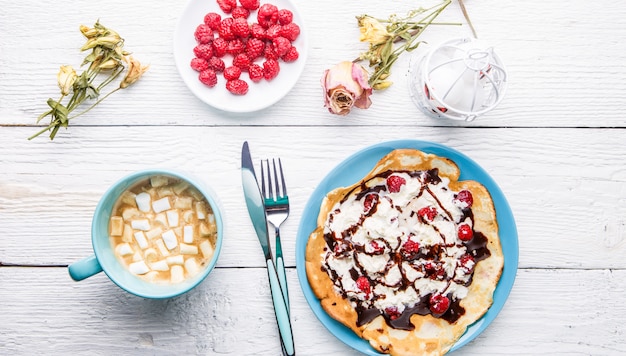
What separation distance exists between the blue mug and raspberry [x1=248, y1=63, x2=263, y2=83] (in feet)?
1.00

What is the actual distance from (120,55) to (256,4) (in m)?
0.36

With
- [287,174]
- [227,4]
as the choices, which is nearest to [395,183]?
[287,174]

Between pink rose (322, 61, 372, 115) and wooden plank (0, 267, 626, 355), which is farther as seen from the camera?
wooden plank (0, 267, 626, 355)

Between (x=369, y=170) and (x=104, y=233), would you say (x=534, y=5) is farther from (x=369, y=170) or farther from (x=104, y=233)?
(x=104, y=233)

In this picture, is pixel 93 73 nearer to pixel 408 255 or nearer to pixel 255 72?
pixel 255 72

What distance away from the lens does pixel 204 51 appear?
1394 mm

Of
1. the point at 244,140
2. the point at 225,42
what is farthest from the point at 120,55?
the point at 244,140

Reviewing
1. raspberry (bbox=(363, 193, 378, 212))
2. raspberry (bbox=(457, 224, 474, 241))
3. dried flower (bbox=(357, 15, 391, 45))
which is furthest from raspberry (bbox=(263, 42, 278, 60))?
raspberry (bbox=(457, 224, 474, 241))

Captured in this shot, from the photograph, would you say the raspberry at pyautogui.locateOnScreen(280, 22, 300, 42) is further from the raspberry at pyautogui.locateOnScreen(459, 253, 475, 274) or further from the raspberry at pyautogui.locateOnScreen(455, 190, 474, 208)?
the raspberry at pyautogui.locateOnScreen(459, 253, 475, 274)

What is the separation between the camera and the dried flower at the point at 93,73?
4.47ft

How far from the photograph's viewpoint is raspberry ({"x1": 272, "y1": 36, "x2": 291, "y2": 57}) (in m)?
1.37

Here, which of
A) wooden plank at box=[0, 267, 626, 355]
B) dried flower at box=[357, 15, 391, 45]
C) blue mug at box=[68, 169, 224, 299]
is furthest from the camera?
wooden plank at box=[0, 267, 626, 355]

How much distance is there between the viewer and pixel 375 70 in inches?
55.7

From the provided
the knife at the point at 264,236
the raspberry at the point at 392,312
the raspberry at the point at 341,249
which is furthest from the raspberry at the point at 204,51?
the raspberry at the point at 392,312
